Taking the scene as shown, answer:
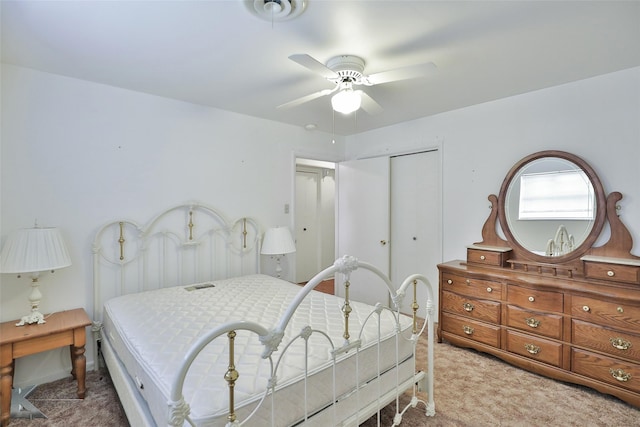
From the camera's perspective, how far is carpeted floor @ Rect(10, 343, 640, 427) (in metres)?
1.89

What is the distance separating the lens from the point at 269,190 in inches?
144

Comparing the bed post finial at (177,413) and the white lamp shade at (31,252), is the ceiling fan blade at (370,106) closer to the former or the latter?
the bed post finial at (177,413)

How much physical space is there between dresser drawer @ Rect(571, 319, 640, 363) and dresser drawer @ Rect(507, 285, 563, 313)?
0.16 meters

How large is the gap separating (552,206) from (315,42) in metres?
2.40

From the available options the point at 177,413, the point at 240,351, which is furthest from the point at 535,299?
the point at 177,413

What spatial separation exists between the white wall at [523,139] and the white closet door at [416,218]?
0.67ft

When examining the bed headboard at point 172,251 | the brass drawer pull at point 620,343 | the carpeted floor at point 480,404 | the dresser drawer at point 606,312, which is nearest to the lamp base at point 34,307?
the bed headboard at point 172,251

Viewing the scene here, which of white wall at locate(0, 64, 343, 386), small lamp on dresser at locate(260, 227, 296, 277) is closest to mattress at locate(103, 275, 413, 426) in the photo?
white wall at locate(0, 64, 343, 386)

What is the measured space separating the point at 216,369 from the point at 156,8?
71.4 inches

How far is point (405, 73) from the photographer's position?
1.84m

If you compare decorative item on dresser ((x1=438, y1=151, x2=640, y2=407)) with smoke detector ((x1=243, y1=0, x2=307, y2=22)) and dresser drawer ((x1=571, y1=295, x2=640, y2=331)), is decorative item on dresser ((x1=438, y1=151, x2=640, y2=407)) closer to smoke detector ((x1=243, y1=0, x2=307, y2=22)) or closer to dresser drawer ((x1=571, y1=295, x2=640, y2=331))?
dresser drawer ((x1=571, y1=295, x2=640, y2=331))

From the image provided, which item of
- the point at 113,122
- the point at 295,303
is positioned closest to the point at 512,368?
the point at 295,303

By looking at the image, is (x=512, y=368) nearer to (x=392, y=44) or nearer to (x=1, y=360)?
(x=392, y=44)

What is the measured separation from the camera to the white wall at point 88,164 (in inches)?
89.0
